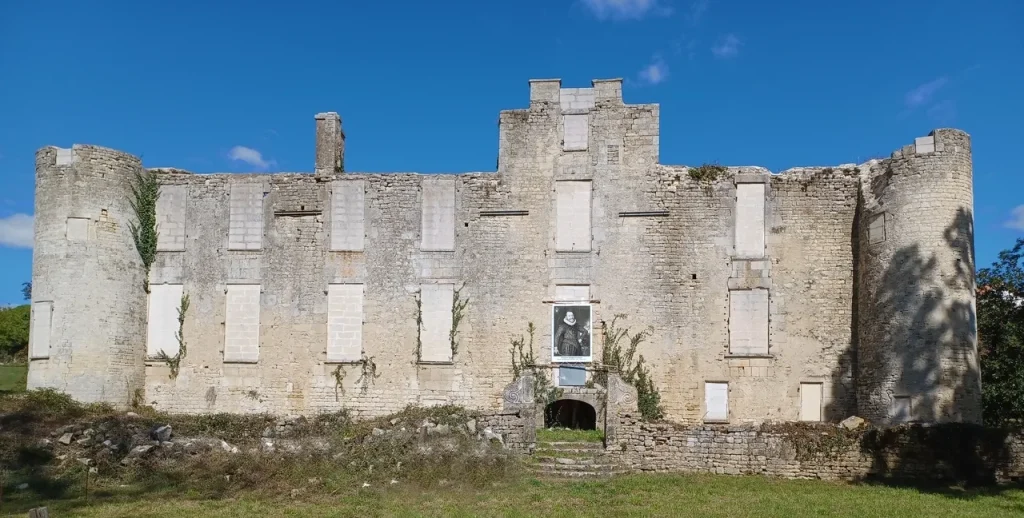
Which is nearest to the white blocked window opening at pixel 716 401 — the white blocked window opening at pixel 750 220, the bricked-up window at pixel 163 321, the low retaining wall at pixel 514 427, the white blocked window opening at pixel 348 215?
the white blocked window opening at pixel 750 220

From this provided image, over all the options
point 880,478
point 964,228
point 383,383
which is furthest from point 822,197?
point 383,383

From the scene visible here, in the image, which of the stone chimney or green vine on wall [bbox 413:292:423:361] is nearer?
green vine on wall [bbox 413:292:423:361]

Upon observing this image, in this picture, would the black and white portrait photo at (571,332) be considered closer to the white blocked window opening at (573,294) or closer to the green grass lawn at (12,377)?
the white blocked window opening at (573,294)

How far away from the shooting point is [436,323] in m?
23.2

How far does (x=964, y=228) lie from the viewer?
20.5 meters

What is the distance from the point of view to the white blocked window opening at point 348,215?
2362 cm

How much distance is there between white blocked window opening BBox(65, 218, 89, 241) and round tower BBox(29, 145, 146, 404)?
0.02m

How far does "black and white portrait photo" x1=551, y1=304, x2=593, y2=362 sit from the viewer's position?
898 inches

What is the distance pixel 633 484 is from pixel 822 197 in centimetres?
1053

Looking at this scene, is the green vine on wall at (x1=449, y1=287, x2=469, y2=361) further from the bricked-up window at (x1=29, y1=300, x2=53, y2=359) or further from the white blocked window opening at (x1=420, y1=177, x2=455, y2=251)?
the bricked-up window at (x1=29, y1=300, x2=53, y2=359)

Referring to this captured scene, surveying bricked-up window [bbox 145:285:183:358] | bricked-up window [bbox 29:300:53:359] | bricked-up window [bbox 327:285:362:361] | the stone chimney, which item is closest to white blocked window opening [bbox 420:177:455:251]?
bricked-up window [bbox 327:285:362:361]

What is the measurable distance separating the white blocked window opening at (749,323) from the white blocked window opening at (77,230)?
1697 centimetres

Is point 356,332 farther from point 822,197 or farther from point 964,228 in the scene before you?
point 964,228

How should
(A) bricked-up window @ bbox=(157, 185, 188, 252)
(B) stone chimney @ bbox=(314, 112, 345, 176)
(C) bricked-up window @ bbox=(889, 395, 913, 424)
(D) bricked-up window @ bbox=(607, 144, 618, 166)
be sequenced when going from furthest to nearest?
(B) stone chimney @ bbox=(314, 112, 345, 176) < (A) bricked-up window @ bbox=(157, 185, 188, 252) < (D) bricked-up window @ bbox=(607, 144, 618, 166) < (C) bricked-up window @ bbox=(889, 395, 913, 424)
